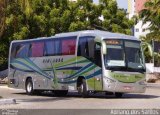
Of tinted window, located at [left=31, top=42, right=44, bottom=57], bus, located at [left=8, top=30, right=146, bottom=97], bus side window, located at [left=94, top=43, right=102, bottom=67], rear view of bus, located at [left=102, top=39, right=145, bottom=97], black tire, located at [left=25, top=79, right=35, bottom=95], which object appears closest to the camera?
rear view of bus, located at [left=102, top=39, right=145, bottom=97]

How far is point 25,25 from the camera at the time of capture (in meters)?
47.0

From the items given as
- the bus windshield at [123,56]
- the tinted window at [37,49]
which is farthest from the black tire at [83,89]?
the tinted window at [37,49]

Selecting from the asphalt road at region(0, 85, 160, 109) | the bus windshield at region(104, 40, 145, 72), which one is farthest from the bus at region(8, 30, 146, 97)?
the asphalt road at region(0, 85, 160, 109)

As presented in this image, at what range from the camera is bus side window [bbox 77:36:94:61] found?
2459cm

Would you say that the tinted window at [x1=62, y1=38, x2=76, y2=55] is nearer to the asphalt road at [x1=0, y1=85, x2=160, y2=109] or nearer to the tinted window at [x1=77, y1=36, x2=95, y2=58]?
the tinted window at [x1=77, y1=36, x2=95, y2=58]

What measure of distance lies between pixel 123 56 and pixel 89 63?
179cm

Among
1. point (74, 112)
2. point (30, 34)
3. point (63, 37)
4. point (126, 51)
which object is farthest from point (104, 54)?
point (30, 34)

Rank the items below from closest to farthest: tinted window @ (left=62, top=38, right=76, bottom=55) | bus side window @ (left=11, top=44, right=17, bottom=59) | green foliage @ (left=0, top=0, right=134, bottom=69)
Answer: tinted window @ (left=62, top=38, right=76, bottom=55) < bus side window @ (left=11, top=44, right=17, bottom=59) < green foliage @ (left=0, top=0, right=134, bottom=69)

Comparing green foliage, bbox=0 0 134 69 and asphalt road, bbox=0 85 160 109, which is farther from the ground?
green foliage, bbox=0 0 134 69

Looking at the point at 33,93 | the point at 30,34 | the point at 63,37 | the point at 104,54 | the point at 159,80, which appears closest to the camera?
the point at 104,54

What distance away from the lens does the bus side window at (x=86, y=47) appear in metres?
24.6

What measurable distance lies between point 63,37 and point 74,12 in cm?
2234

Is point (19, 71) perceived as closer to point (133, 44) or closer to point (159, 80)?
point (133, 44)

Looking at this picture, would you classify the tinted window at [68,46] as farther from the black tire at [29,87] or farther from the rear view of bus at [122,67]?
the black tire at [29,87]
